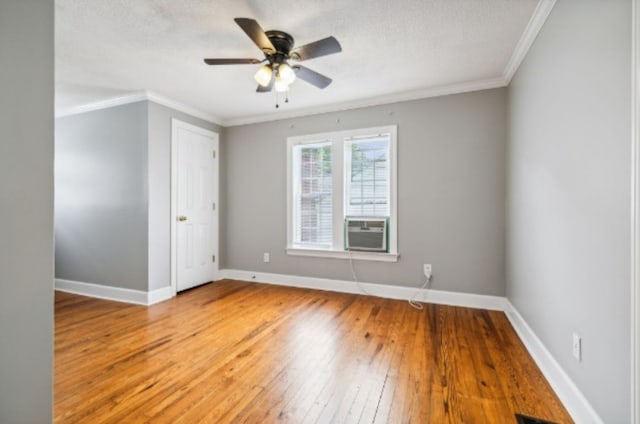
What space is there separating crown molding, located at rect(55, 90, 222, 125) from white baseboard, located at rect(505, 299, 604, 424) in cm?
439

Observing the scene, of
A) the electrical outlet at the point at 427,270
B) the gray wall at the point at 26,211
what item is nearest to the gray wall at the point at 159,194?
the gray wall at the point at 26,211

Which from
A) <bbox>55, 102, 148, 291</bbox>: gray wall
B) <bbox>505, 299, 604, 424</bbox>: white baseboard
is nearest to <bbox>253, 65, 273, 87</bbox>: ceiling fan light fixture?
<bbox>55, 102, 148, 291</bbox>: gray wall

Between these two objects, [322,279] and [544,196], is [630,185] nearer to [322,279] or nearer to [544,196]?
[544,196]

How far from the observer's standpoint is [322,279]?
3.85m

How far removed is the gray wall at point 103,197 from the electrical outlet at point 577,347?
3.84 meters

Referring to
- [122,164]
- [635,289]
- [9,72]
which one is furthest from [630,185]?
[122,164]

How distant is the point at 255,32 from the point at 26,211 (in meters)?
1.53

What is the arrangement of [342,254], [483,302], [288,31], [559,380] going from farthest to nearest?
[342,254]
[483,302]
[288,31]
[559,380]

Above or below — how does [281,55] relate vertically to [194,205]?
above

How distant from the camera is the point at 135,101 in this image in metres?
3.39

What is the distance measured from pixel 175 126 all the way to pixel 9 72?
9.39ft

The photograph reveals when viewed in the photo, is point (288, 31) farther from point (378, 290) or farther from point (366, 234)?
point (378, 290)

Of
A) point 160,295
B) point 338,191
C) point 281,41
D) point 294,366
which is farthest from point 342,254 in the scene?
point 281,41

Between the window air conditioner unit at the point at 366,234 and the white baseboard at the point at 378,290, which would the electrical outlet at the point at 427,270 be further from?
the window air conditioner unit at the point at 366,234
